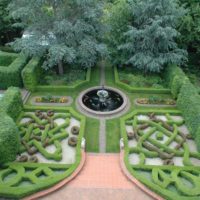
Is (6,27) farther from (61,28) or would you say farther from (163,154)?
(163,154)

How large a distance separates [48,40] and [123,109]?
30.5 feet

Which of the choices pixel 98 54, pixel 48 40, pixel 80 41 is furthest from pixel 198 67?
pixel 48 40

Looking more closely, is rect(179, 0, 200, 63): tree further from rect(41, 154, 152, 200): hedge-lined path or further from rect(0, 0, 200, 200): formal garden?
rect(41, 154, 152, 200): hedge-lined path

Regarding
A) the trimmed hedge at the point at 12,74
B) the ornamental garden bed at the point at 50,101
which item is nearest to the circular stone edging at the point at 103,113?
the ornamental garden bed at the point at 50,101

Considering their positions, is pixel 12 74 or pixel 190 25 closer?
pixel 12 74

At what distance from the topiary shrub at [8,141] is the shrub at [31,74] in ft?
24.8

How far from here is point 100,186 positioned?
54.1ft

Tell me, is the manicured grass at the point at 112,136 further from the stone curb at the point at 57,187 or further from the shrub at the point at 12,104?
the shrub at the point at 12,104

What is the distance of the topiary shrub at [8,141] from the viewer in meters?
17.3

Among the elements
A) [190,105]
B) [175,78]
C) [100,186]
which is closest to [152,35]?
[175,78]

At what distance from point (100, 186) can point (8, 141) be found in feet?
20.2

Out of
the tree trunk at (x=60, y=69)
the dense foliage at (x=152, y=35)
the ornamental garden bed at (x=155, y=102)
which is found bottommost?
the ornamental garden bed at (x=155, y=102)

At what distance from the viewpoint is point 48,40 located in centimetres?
2628

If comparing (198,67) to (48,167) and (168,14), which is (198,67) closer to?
(168,14)
